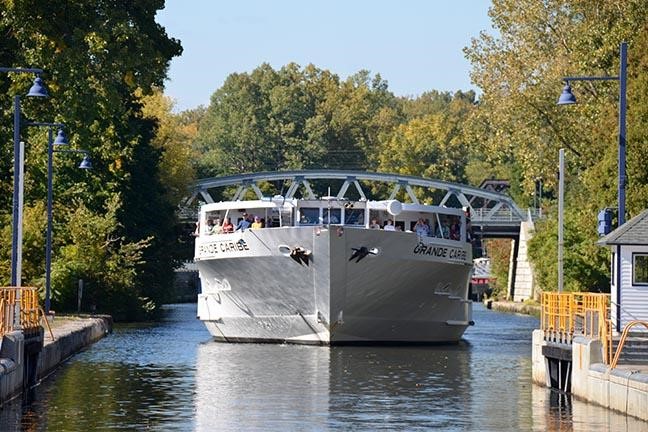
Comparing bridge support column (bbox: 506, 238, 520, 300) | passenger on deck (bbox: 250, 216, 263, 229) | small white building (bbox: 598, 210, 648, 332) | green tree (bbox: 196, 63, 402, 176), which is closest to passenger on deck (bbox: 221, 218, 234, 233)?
passenger on deck (bbox: 250, 216, 263, 229)

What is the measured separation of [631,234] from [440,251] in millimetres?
18307

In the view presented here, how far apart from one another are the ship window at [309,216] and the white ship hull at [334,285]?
220cm

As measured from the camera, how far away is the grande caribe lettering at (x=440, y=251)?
2147 inches

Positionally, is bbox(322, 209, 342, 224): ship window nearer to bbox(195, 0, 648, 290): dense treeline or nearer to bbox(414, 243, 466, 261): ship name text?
bbox(414, 243, 466, 261): ship name text

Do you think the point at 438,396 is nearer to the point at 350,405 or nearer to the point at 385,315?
the point at 350,405

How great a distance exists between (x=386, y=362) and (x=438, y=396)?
10899mm

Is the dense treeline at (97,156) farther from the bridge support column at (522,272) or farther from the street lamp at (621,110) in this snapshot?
the bridge support column at (522,272)

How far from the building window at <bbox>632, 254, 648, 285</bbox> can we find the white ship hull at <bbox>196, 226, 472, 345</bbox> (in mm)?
15891

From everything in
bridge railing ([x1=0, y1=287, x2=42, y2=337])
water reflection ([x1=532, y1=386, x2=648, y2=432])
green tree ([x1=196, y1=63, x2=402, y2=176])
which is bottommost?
water reflection ([x1=532, y1=386, x2=648, y2=432])

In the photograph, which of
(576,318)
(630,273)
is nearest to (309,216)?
(630,273)

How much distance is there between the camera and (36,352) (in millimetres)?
37750

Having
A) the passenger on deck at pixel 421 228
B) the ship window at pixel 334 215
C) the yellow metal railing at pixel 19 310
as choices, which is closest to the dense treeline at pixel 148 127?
the ship window at pixel 334 215

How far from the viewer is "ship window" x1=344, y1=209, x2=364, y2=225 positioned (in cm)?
5650

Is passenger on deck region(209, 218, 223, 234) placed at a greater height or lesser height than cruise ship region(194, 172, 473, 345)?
greater
